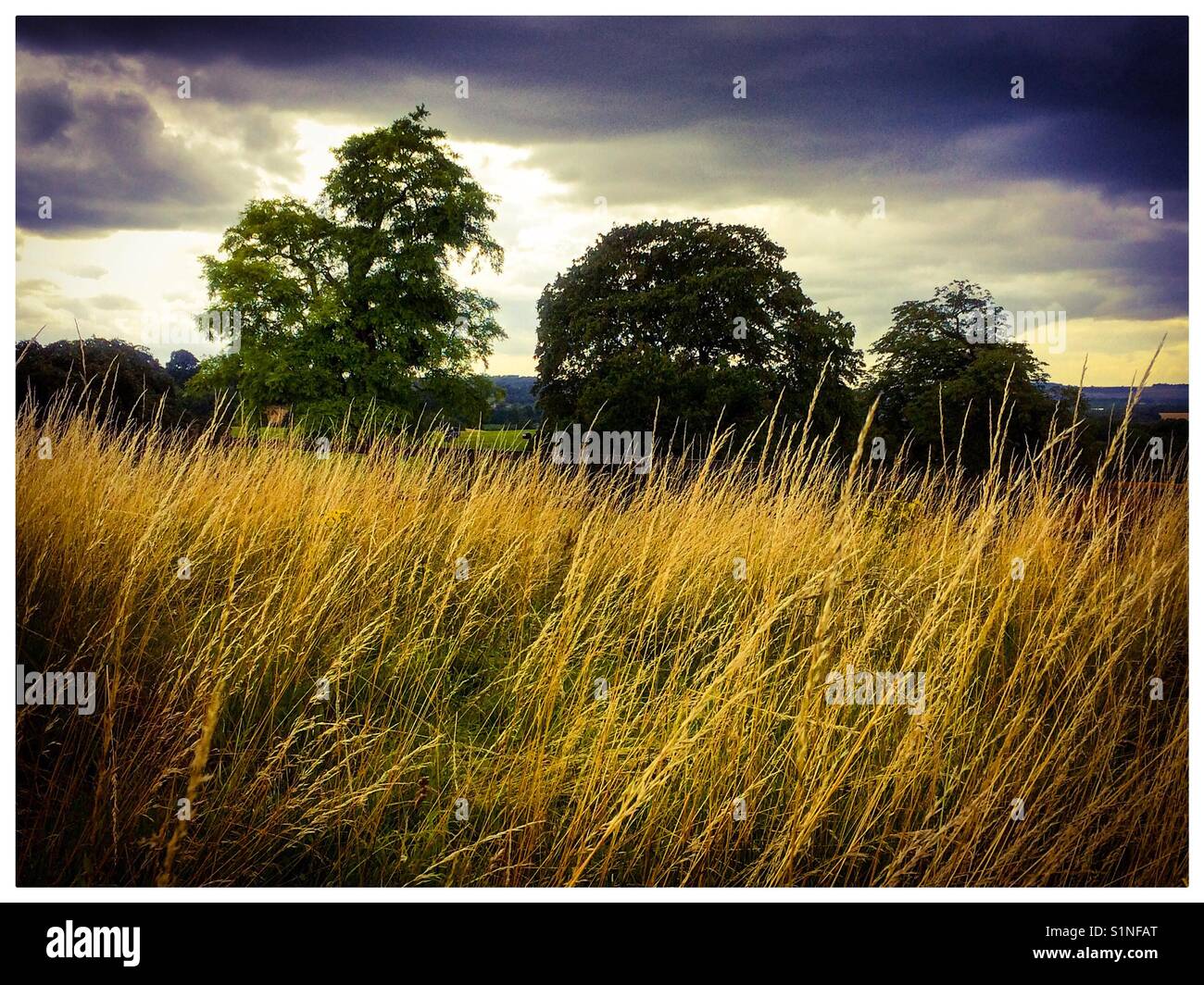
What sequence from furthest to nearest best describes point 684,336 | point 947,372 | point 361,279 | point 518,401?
point 518,401 → point 361,279 → point 947,372 → point 684,336

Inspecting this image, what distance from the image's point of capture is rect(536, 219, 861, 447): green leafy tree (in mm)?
10672

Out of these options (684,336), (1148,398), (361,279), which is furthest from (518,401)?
(1148,398)

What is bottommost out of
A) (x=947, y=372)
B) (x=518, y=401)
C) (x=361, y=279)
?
(x=518, y=401)

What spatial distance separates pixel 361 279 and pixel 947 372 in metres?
11.8

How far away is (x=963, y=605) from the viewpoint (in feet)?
9.57

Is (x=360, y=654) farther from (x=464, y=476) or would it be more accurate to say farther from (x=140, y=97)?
(x=140, y=97)

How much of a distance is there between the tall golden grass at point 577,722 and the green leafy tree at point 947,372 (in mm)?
8413

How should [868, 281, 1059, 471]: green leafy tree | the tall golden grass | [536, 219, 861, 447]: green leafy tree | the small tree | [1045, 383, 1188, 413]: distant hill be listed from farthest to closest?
the small tree
[868, 281, 1059, 471]: green leafy tree
[536, 219, 861, 447]: green leafy tree
[1045, 383, 1188, 413]: distant hill
the tall golden grass

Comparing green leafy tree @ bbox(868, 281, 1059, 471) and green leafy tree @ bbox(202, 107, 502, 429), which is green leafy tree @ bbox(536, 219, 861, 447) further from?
green leafy tree @ bbox(202, 107, 502, 429)

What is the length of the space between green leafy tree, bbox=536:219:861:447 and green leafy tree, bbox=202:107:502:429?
3443 mm

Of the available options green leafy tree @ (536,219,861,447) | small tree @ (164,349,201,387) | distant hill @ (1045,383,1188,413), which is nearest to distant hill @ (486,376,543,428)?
green leafy tree @ (536,219,861,447)

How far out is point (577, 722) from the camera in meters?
2.02

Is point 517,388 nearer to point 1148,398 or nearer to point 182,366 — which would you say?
point 182,366
